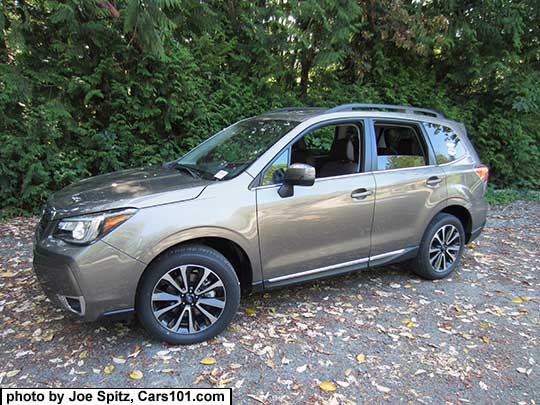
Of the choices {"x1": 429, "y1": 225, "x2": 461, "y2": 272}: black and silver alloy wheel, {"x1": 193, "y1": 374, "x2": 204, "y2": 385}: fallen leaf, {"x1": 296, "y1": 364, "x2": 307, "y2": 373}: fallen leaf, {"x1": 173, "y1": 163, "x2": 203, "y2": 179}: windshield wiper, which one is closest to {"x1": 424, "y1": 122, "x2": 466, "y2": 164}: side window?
{"x1": 429, "y1": 225, "x2": 461, "y2": 272}: black and silver alloy wheel

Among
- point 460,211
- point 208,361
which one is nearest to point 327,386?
point 208,361

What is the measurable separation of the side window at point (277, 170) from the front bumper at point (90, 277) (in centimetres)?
113

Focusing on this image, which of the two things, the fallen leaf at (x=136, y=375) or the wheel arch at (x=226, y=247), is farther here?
the wheel arch at (x=226, y=247)

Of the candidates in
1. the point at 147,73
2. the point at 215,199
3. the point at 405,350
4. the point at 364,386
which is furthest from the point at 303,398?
the point at 147,73

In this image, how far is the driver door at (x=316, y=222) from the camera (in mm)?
3221

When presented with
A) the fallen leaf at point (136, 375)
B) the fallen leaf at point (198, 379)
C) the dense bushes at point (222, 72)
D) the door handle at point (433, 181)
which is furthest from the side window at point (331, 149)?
the dense bushes at point (222, 72)

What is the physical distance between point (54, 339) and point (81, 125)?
4.51 metres

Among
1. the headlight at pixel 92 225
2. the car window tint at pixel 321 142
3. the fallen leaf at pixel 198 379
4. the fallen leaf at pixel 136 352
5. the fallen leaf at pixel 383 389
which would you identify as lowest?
the fallen leaf at pixel 383 389

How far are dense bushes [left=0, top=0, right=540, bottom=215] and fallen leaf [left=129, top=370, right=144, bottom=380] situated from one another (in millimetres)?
3974

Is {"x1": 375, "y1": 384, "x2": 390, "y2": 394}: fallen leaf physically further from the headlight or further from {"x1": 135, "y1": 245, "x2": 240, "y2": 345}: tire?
the headlight

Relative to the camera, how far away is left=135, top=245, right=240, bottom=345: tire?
9.51 feet

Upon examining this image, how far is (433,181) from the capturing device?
13.3ft

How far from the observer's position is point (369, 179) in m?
3.68

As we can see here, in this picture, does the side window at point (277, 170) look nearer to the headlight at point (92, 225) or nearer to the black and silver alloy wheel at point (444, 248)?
the headlight at point (92, 225)
